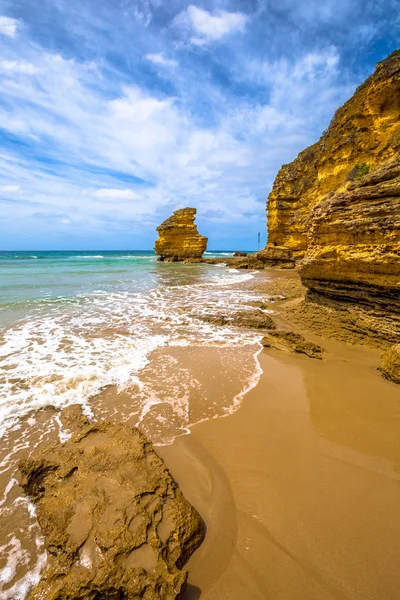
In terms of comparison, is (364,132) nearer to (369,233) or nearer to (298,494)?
(369,233)

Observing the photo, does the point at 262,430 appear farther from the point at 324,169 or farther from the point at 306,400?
the point at 324,169

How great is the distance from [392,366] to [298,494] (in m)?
3.07

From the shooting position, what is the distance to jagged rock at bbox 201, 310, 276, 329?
299 inches

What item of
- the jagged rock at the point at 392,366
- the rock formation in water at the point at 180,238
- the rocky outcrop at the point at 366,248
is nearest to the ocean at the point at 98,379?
the jagged rock at the point at 392,366

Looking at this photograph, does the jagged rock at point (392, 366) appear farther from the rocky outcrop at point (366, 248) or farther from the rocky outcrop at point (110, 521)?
the rocky outcrop at point (110, 521)

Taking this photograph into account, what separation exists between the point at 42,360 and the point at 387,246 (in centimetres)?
751

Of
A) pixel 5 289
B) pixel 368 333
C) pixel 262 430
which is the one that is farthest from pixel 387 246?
pixel 5 289

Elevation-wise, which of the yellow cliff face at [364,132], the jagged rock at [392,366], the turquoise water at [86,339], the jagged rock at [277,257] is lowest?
the turquoise water at [86,339]

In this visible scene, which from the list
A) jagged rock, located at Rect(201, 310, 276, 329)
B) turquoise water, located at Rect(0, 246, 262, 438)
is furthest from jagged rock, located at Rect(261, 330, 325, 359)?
jagged rock, located at Rect(201, 310, 276, 329)

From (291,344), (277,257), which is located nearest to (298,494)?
(291,344)

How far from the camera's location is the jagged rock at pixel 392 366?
13.8 ft

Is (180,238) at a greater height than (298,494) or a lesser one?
greater

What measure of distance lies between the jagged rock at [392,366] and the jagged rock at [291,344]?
1117 mm

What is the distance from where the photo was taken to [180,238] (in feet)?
140
